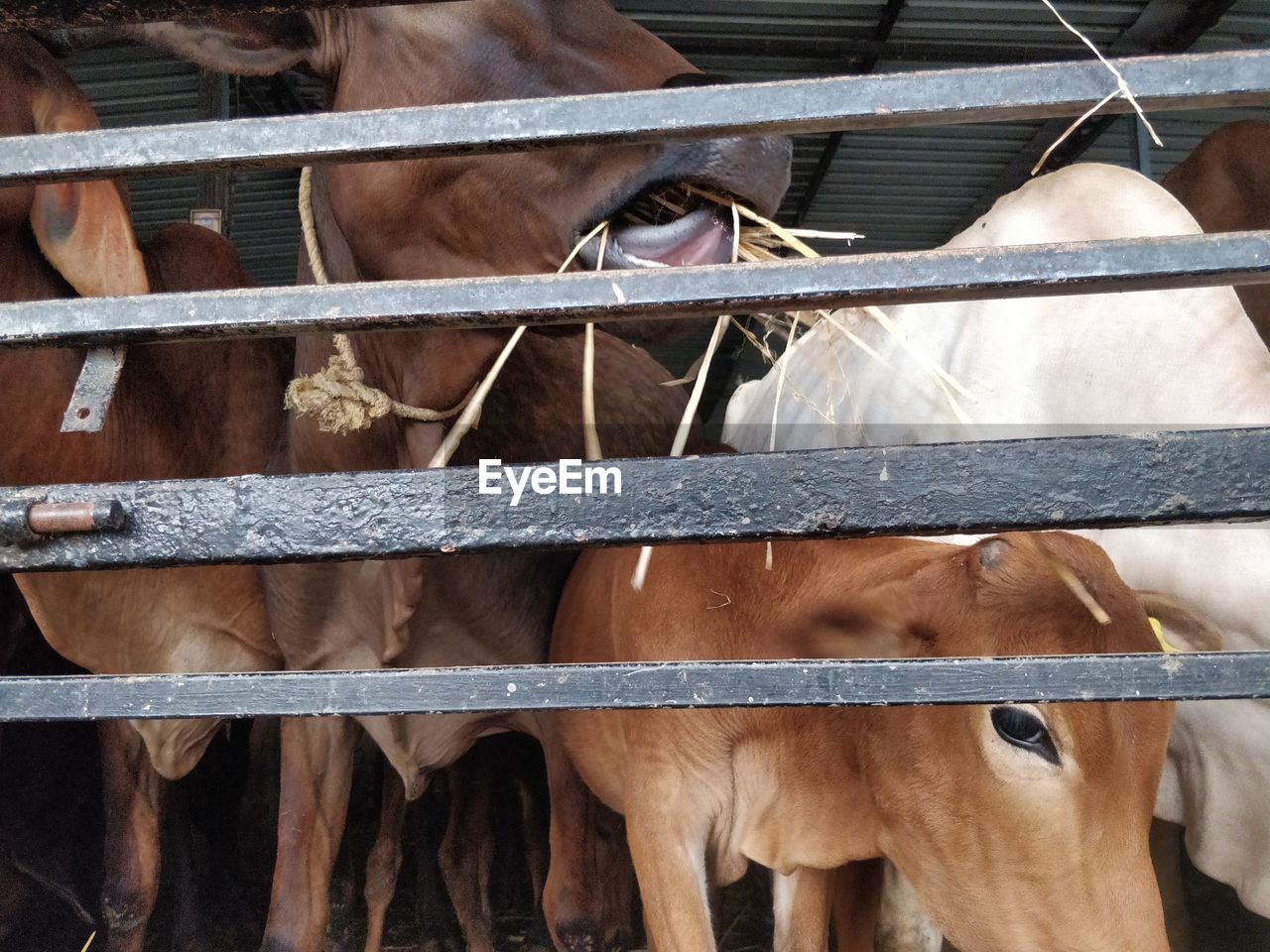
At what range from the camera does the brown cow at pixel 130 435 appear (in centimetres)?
258

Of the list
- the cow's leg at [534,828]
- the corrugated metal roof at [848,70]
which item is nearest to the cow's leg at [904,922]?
the cow's leg at [534,828]

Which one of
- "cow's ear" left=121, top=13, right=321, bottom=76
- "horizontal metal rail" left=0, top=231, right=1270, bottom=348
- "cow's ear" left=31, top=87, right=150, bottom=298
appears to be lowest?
"cow's ear" left=31, top=87, right=150, bottom=298

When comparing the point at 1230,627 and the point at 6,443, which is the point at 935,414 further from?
the point at 6,443

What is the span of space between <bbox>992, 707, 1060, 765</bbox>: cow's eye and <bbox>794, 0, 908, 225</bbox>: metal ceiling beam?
2.49m

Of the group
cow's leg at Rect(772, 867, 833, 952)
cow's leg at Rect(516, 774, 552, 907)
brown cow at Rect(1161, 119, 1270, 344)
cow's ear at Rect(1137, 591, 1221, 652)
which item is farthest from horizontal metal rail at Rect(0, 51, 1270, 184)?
cow's leg at Rect(516, 774, 552, 907)

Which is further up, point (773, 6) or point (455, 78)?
point (455, 78)

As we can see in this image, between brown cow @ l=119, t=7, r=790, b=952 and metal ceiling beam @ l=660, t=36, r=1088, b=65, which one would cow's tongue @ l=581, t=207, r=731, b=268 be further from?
metal ceiling beam @ l=660, t=36, r=1088, b=65

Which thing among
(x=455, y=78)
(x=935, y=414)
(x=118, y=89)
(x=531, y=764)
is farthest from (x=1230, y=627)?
(x=118, y=89)

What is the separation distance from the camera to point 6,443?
271cm

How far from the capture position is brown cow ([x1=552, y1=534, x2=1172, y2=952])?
1.99 meters

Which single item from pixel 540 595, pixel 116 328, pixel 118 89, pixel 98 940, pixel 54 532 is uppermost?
pixel 116 328

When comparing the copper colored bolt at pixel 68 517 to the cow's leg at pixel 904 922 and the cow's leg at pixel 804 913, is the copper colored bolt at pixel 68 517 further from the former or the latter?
the cow's leg at pixel 904 922

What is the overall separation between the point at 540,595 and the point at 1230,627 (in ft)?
6.03

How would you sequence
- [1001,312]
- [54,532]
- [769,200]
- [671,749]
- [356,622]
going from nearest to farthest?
1. [54,532]
2. [769,200]
3. [671,749]
4. [1001,312]
5. [356,622]
